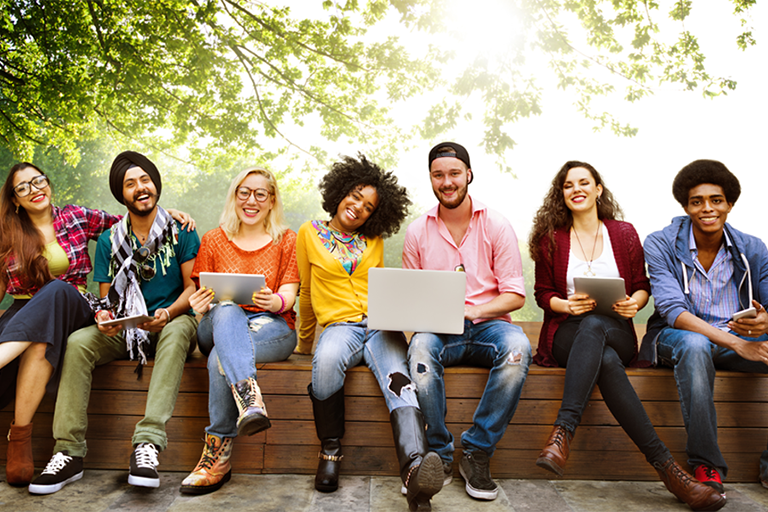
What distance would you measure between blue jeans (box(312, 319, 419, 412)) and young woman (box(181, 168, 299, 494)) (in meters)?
0.24

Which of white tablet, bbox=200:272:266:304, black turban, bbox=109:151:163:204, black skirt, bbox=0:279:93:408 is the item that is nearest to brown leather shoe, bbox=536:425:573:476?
white tablet, bbox=200:272:266:304

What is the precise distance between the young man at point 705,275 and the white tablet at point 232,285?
1695 millimetres

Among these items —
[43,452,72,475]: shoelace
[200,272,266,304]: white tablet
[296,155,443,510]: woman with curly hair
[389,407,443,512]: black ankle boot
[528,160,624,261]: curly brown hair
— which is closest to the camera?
[389,407,443,512]: black ankle boot

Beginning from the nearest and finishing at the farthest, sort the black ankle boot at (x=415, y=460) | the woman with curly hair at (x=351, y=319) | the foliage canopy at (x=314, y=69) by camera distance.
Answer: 1. the black ankle boot at (x=415, y=460)
2. the woman with curly hair at (x=351, y=319)
3. the foliage canopy at (x=314, y=69)

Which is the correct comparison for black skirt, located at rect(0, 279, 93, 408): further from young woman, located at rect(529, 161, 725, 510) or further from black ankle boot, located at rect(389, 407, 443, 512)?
young woman, located at rect(529, 161, 725, 510)

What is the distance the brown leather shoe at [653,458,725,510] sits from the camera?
177 centimetres

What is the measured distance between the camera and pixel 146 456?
71.5 inches

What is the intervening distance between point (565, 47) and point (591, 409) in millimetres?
4733

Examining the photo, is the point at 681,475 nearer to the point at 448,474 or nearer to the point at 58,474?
the point at 448,474

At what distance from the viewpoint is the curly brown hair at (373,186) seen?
2.38m

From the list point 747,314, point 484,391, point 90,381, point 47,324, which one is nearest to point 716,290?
point 747,314

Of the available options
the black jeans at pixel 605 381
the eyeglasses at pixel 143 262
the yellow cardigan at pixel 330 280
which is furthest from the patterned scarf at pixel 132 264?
the black jeans at pixel 605 381

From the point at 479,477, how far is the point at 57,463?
5.12ft

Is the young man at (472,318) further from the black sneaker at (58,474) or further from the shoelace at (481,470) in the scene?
the black sneaker at (58,474)
